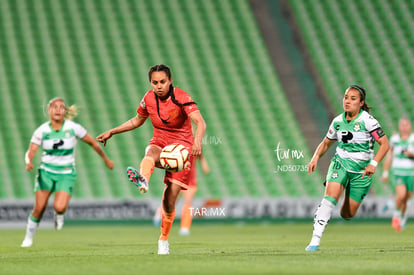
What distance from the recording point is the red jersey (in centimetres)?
1018

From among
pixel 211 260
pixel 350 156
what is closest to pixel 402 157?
pixel 350 156

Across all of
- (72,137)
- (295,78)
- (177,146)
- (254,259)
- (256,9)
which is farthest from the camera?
(256,9)

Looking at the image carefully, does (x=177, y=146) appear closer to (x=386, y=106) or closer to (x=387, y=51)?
(x=386, y=106)

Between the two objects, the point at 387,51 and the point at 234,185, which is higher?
the point at 387,51

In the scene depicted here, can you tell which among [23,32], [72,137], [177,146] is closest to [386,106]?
[23,32]

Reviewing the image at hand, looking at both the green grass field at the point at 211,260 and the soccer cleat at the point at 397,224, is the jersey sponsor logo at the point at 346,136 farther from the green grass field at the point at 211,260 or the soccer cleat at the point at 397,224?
the soccer cleat at the point at 397,224

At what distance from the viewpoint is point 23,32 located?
2703 cm

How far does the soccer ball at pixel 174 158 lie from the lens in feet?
32.3

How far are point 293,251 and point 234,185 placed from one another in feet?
40.9

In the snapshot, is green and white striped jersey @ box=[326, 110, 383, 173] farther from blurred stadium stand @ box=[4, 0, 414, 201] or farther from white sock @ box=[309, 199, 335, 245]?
blurred stadium stand @ box=[4, 0, 414, 201]

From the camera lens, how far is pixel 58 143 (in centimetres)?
1294

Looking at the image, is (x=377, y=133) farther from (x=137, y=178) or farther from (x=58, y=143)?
(x=58, y=143)

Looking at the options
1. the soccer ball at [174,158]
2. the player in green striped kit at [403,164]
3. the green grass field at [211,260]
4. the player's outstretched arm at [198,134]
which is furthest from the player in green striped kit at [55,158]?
the player in green striped kit at [403,164]

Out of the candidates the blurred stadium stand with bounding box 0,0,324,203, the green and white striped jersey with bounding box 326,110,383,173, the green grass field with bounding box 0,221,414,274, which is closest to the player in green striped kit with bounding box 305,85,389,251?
the green and white striped jersey with bounding box 326,110,383,173
